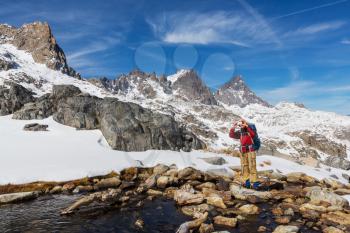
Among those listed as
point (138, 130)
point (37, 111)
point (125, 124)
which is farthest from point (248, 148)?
point (37, 111)

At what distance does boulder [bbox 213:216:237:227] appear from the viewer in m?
17.7

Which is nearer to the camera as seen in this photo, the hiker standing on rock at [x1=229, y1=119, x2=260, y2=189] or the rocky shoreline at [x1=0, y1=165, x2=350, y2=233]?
the rocky shoreline at [x1=0, y1=165, x2=350, y2=233]

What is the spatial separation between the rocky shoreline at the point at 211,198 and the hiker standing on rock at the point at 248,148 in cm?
120

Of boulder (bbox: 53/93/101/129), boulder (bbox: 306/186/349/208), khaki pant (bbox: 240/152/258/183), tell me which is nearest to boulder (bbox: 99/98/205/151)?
boulder (bbox: 53/93/101/129)

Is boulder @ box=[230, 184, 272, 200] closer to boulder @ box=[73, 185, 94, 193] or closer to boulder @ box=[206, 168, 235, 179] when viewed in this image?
boulder @ box=[206, 168, 235, 179]

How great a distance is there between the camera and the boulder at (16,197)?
21.8 meters

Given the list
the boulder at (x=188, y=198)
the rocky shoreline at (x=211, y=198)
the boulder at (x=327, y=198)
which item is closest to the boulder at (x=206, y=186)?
the rocky shoreline at (x=211, y=198)

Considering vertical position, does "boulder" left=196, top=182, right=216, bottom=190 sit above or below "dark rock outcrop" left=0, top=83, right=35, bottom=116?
below

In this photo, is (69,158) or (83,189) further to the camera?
(69,158)

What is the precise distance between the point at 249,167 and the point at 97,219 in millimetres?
11433

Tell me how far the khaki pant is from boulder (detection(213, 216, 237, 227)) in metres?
7.05

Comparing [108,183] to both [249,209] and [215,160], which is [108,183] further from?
[215,160]

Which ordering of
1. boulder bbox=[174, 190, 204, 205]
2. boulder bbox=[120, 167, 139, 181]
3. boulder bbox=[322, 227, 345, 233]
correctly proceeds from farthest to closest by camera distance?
boulder bbox=[120, 167, 139, 181]
boulder bbox=[174, 190, 204, 205]
boulder bbox=[322, 227, 345, 233]

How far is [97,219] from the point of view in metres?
18.8
